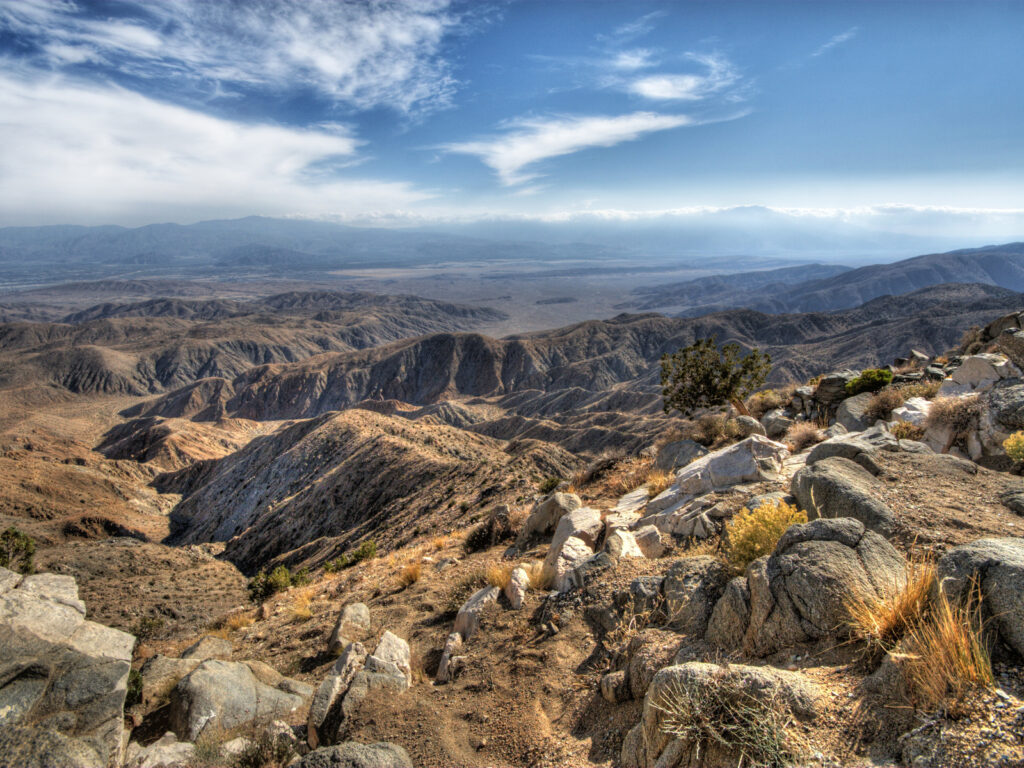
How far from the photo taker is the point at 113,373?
127375 millimetres

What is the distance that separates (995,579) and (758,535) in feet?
6.92

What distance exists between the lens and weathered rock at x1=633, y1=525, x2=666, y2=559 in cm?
761

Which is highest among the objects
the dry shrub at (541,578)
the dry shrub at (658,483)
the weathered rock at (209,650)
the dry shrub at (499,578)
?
the dry shrub at (658,483)

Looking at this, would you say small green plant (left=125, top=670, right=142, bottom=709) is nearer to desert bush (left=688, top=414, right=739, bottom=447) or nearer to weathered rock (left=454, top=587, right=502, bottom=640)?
weathered rock (left=454, top=587, right=502, bottom=640)

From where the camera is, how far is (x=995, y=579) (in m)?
3.74

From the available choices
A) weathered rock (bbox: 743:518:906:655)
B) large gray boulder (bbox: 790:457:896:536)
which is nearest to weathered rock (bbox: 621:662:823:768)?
weathered rock (bbox: 743:518:906:655)

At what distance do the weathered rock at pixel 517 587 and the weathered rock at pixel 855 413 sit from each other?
10.7 m

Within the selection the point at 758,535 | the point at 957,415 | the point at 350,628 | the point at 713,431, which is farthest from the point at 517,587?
the point at 957,415

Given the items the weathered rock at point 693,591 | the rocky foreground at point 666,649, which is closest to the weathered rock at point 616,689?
the rocky foreground at point 666,649

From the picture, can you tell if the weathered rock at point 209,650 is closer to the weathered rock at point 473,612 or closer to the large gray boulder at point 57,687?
the large gray boulder at point 57,687

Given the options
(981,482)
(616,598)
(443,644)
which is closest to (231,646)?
(443,644)

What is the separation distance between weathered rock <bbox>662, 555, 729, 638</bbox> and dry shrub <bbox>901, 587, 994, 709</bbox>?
6.45 feet

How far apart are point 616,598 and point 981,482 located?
→ 5510 mm

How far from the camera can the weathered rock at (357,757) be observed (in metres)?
4.60
